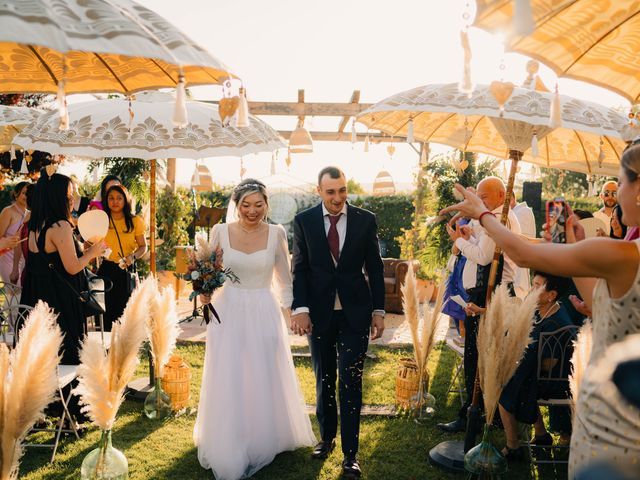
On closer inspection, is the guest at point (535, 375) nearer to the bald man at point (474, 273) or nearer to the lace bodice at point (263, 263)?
the bald man at point (474, 273)

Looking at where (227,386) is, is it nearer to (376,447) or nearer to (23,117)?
(376,447)

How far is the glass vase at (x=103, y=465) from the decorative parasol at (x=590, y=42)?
10.4 feet

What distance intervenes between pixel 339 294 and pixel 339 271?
7.0 inches

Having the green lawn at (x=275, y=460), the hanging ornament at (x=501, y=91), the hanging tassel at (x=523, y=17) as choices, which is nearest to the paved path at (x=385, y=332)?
the green lawn at (x=275, y=460)

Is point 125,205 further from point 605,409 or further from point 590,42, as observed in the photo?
point 605,409

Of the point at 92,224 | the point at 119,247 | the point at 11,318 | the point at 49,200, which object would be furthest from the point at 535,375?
the point at 119,247

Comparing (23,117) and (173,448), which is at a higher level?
(23,117)

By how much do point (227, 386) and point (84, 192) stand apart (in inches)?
458

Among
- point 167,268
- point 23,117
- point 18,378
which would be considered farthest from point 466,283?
point 167,268

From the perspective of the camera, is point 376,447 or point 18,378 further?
point 376,447

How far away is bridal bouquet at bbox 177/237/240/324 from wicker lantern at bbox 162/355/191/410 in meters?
1.40

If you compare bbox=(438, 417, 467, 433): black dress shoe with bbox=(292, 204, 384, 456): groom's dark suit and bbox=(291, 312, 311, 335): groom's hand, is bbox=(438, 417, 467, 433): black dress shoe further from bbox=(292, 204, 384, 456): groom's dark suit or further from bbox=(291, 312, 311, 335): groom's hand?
bbox=(291, 312, 311, 335): groom's hand

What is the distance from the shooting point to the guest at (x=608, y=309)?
1.92 metres

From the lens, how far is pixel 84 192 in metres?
14.6
